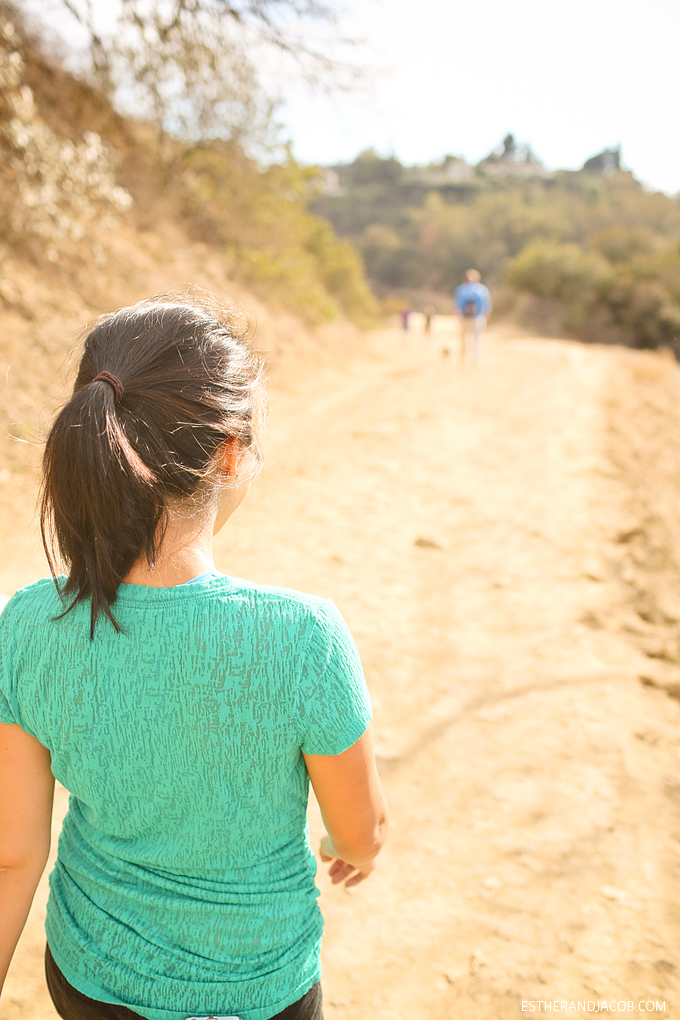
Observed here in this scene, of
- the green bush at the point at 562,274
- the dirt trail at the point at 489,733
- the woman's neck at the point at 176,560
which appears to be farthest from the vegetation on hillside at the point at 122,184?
the green bush at the point at 562,274

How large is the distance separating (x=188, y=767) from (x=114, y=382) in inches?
21.6

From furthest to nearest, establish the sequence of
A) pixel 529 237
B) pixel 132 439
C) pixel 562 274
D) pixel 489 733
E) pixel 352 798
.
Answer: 1. pixel 529 237
2. pixel 562 274
3. pixel 489 733
4. pixel 352 798
5. pixel 132 439

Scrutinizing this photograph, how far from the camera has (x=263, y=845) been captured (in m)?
1.03

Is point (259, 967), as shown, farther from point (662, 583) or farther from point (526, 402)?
point (526, 402)

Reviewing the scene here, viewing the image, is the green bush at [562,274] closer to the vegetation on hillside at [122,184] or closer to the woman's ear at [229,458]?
the vegetation on hillside at [122,184]

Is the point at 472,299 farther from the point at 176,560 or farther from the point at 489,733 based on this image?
the point at 176,560

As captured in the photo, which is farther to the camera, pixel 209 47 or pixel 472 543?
pixel 209 47

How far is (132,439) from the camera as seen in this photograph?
35.9 inches

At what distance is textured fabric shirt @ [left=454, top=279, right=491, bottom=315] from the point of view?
1247 cm

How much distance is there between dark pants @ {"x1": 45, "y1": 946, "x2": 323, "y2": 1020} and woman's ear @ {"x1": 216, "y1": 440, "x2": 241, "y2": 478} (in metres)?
0.84

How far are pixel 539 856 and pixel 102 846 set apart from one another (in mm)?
1704

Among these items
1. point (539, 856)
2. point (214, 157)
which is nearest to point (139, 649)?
point (539, 856)

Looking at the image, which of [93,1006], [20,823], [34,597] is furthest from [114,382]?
[93,1006]

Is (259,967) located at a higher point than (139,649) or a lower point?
lower
